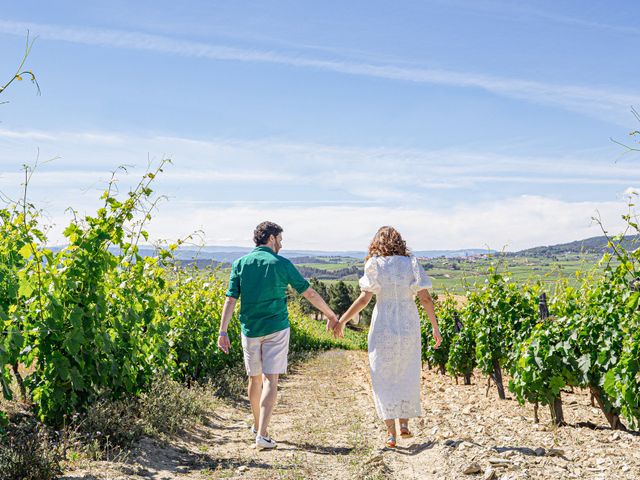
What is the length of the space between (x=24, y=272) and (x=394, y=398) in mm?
3376

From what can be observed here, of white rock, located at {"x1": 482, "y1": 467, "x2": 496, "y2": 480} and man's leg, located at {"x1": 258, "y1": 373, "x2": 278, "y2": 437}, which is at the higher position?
man's leg, located at {"x1": 258, "y1": 373, "x2": 278, "y2": 437}

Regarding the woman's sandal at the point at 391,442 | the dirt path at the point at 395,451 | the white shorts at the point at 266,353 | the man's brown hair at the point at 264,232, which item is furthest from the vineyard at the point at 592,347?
the man's brown hair at the point at 264,232

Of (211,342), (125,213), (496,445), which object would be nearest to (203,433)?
(125,213)

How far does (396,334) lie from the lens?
530 centimetres

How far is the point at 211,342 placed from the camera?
1019 cm

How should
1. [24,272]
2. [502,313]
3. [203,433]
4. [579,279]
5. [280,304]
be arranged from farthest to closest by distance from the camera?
[502,313]
[579,279]
[203,433]
[280,304]
[24,272]

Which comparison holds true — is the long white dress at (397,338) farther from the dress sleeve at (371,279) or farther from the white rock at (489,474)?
the white rock at (489,474)

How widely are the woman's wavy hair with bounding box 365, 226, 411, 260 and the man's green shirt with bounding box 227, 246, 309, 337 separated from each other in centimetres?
72

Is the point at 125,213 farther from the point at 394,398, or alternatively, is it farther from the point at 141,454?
the point at 394,398

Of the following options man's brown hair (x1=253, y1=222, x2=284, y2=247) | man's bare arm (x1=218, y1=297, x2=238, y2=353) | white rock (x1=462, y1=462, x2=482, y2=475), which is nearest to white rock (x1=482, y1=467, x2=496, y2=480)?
white rock (x1=462, y1=462, x2=482, y2=475)

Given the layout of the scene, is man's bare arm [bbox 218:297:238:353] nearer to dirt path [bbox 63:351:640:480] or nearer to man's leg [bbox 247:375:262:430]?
man's leg [bbox 247:375:262:430]

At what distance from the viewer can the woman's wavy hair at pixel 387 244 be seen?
5.46 meters

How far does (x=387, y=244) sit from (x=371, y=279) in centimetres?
37

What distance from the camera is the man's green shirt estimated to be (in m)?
5.39
